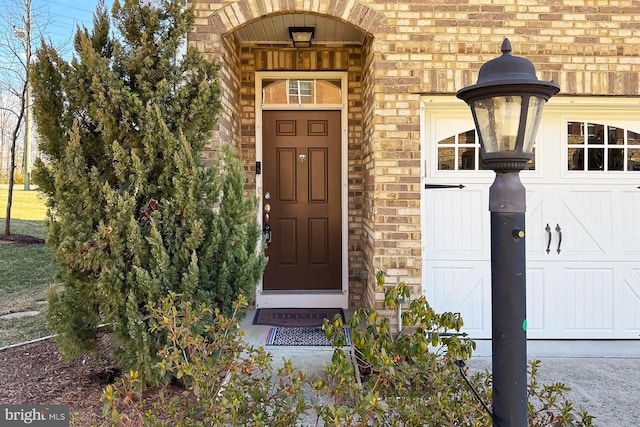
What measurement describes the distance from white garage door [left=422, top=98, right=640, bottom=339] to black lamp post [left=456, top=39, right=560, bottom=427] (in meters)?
2.25

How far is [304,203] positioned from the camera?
4.97 metres

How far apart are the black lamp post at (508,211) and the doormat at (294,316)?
9.01 ft

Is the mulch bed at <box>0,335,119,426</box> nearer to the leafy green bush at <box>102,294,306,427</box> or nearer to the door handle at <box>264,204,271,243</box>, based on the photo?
the leafy green bush at <box>102,294,306,427</box>

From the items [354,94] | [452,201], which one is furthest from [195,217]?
[354,94]

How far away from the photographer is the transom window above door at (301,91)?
488 centimetres

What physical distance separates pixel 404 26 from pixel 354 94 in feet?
4.10

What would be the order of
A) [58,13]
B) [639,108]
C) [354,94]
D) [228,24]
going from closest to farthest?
[228,24]
[639,108]
[354,94]
[58,13]

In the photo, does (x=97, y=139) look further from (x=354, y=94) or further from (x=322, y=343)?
(x=354, y=94)

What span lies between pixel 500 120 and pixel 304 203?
344 centimetres

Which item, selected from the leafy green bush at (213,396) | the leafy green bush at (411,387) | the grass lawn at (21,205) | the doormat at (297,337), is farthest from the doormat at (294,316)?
the grass lawn at (21,205)

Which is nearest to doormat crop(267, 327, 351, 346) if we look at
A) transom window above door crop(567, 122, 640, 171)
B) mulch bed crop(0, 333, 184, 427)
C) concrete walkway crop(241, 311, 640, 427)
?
concrete walkway crop(241, 311, 640, 427)

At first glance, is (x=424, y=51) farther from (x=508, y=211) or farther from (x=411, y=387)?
(x=411, y=387)

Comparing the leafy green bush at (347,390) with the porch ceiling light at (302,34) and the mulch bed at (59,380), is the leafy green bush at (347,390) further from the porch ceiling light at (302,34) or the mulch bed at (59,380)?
the porch ceiling light at (302,34)

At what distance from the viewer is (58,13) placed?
7539 millimetres
